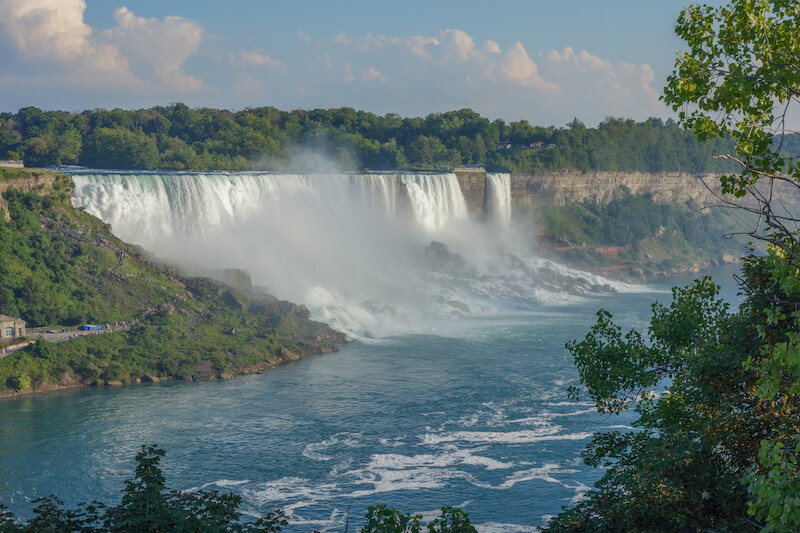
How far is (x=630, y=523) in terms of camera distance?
11758 mm

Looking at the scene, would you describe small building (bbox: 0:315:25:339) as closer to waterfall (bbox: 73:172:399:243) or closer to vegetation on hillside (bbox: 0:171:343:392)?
vegetation on hillside (bbox: 0:171:343:392)

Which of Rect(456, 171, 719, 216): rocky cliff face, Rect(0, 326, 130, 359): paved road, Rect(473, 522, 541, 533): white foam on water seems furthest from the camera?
Rect(456, 171, 719, 216): rocky cliff face

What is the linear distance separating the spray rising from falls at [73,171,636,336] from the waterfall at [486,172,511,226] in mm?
2136

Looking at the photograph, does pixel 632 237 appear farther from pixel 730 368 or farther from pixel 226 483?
pixel 730 368

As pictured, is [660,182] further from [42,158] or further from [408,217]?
[42,158]

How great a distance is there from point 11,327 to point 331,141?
5552 cm

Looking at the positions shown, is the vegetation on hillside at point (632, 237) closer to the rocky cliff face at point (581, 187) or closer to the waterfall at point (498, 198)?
the rocky cliff face at point (581, 187)

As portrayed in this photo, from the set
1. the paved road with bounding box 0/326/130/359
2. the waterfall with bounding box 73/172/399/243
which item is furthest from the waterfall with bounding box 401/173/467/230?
the paved road with bounding box 0/326/130/359

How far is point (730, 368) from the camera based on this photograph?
11.7 m

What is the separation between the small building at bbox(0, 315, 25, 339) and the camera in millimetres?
31797

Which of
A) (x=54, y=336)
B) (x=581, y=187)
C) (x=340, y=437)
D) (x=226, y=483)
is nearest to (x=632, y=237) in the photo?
(x=581, y=187)

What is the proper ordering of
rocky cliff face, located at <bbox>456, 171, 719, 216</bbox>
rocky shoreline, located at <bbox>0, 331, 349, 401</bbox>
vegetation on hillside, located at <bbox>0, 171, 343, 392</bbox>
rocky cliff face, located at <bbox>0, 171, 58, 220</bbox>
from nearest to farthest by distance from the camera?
rocky shoreline, located at <bbox>0, 331, 349, 401</bbox>
vegetation on hillside, located at <bbox>0, 171, 343, 392</bbox>
rocky cliff face, located at <bbox>0, 171, 58, 220</bbox>
rocky cliff face, located at <bbox>456, 171, 719, 216</bbox>

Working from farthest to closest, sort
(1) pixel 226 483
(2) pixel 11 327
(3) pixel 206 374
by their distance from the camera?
1. (3) pixel 206 374
2. (2) pixel 11 327
3. (1) pixel 226 483

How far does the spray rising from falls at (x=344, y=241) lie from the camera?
44.6 meters
